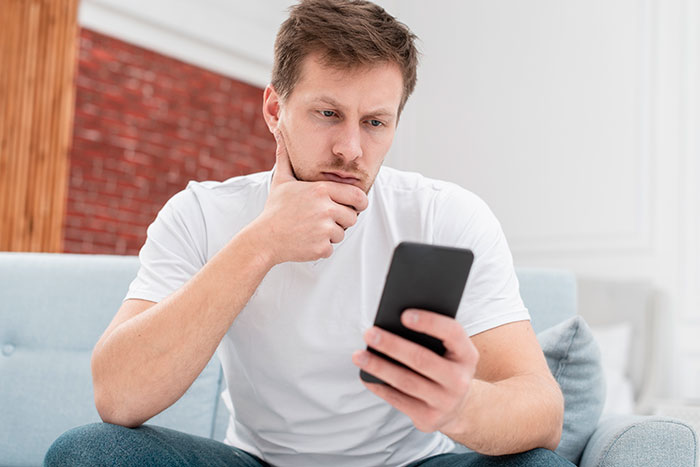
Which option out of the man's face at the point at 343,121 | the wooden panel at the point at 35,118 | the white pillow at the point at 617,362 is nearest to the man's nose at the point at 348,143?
the man's face at the point at 343,121

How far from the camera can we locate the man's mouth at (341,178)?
124 centimetres

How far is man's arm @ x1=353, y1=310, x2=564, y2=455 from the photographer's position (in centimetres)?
84

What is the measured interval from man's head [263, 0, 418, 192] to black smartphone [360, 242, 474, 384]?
43 centimetres

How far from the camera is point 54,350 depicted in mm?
1749

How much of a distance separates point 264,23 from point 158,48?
88 centimetres

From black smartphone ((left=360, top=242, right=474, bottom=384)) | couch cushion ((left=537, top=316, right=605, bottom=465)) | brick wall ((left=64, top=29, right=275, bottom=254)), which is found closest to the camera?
black smartphone ((left=360, top=242, right=474, bottom=384))

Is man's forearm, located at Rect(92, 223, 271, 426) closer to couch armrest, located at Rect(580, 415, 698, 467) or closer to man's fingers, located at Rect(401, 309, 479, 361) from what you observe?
man's fingers, located at Rect(401, 309, 479, 361)

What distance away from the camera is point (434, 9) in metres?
4.89

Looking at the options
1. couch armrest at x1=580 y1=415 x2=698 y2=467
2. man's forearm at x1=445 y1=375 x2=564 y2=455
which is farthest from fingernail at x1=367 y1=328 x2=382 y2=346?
couch armrest at x1=580 y1=415 x2=698 y2=467

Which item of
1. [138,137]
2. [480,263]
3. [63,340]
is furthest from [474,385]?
[138,137]

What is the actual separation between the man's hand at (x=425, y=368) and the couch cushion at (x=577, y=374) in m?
0.54

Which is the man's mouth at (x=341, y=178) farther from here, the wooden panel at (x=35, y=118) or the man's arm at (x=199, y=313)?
Answer: the wooden panel at (x=35, y=118)

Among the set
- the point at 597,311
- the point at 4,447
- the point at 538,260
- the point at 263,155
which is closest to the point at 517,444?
the point at 4,447

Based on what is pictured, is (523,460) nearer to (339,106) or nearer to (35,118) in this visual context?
(339,106)
